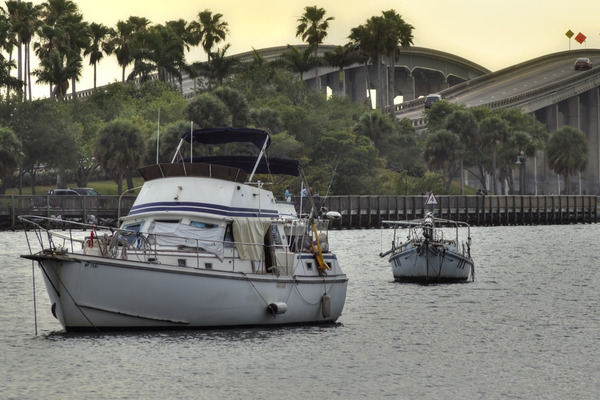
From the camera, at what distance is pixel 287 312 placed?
3612 centimetres

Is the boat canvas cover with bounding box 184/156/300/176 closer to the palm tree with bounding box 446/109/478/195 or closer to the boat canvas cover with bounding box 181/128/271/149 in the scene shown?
the boat canvas cover with bounding box 181/128/271/149

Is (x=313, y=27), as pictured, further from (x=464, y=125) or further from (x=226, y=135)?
(x=226, y=135)

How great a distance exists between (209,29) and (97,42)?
51.8ft

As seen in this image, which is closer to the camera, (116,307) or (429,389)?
(429,389)

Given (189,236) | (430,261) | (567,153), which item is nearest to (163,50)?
(567,153)

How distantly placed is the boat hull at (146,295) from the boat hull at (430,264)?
23709 mm

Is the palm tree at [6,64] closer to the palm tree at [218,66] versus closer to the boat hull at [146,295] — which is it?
the palm tree at [218,66]

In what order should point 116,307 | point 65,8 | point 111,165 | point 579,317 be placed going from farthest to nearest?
point 65,8
point 111,165
point 579,317
point 116,307

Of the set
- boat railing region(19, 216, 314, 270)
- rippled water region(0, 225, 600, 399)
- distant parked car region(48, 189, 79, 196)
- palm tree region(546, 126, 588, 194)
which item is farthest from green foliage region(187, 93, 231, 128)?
palm tree region(546, 126, 588, 194)

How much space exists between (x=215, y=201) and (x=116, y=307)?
4792mm

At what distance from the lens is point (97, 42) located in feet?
530

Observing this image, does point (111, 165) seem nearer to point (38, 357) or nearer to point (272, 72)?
point (272, 72)

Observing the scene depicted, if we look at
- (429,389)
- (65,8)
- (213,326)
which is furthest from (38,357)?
(65,8)

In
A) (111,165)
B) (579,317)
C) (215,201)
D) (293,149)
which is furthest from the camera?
(293,149)
